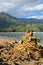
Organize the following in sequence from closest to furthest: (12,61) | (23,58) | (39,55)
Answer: (12,61) < (23,58) < (39,55)

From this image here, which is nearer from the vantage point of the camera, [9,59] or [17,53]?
[9,59]

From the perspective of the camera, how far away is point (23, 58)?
15.0m

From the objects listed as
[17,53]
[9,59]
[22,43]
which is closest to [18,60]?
[9,59]

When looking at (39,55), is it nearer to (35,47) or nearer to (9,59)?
(35,47)

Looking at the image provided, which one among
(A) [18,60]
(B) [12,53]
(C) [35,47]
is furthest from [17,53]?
(C) [35,47]

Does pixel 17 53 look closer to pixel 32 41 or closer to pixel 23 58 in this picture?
pixel 23 58

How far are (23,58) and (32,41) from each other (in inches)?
170

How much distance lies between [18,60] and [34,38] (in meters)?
5.60

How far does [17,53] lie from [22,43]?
134 inches

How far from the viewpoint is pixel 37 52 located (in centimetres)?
1770

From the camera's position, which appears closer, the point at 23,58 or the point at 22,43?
the point at 23,58

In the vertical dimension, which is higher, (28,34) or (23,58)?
(28,34)

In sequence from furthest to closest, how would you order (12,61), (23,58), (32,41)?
(32,41) < (23,58) < (12,61)

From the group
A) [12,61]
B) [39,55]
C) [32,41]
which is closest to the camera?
[12,61]
